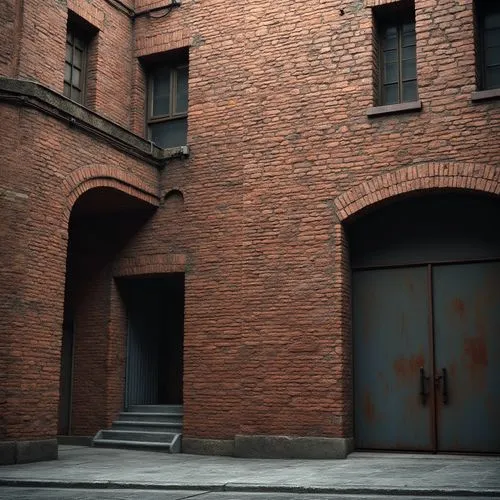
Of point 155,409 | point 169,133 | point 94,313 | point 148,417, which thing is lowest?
point 148,417

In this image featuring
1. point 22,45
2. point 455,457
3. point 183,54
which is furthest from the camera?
point 183,54

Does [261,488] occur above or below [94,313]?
below

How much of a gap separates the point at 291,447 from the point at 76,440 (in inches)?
175

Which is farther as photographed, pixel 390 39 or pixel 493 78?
pixel 390 39

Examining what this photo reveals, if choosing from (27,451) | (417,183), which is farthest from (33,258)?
(417,183)

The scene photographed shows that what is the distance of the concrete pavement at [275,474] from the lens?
8.25 m

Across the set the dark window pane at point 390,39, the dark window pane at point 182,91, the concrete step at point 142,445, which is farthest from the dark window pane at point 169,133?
the concrete step at point 142,445

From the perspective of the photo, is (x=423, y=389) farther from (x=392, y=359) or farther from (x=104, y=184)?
(x=104, y=184)

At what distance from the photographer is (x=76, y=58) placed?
553 inches

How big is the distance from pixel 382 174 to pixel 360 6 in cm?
295

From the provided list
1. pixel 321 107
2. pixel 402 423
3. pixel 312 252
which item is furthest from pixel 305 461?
pixel 321 107

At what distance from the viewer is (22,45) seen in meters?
12.1

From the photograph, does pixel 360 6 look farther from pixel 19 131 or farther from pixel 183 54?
pixel 19 131

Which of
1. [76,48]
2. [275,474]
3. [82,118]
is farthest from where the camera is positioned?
[76,48]
